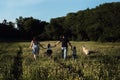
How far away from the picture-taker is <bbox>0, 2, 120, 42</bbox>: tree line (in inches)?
4355

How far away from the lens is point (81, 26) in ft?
433

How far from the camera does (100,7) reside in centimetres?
12975

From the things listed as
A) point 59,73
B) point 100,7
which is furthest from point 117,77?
point 100,7

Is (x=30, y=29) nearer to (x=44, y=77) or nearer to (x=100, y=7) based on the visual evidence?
(x=100, y=7)

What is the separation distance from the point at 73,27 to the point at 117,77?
401 feet

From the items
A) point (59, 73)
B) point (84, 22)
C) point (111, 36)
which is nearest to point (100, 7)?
point (84, 22)

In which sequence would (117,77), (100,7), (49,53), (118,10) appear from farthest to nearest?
(100,7) → (118,10) → (49,53) → (117,77)

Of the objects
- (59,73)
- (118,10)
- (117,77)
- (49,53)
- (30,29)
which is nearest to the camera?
(117,77)

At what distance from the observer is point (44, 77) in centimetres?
1548

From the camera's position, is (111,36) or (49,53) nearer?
(49,53)

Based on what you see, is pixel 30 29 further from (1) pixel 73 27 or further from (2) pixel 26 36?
(1) pixel 73 27

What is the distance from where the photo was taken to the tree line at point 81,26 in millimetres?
110625

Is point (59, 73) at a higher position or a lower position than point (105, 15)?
lower

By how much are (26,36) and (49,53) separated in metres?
123
